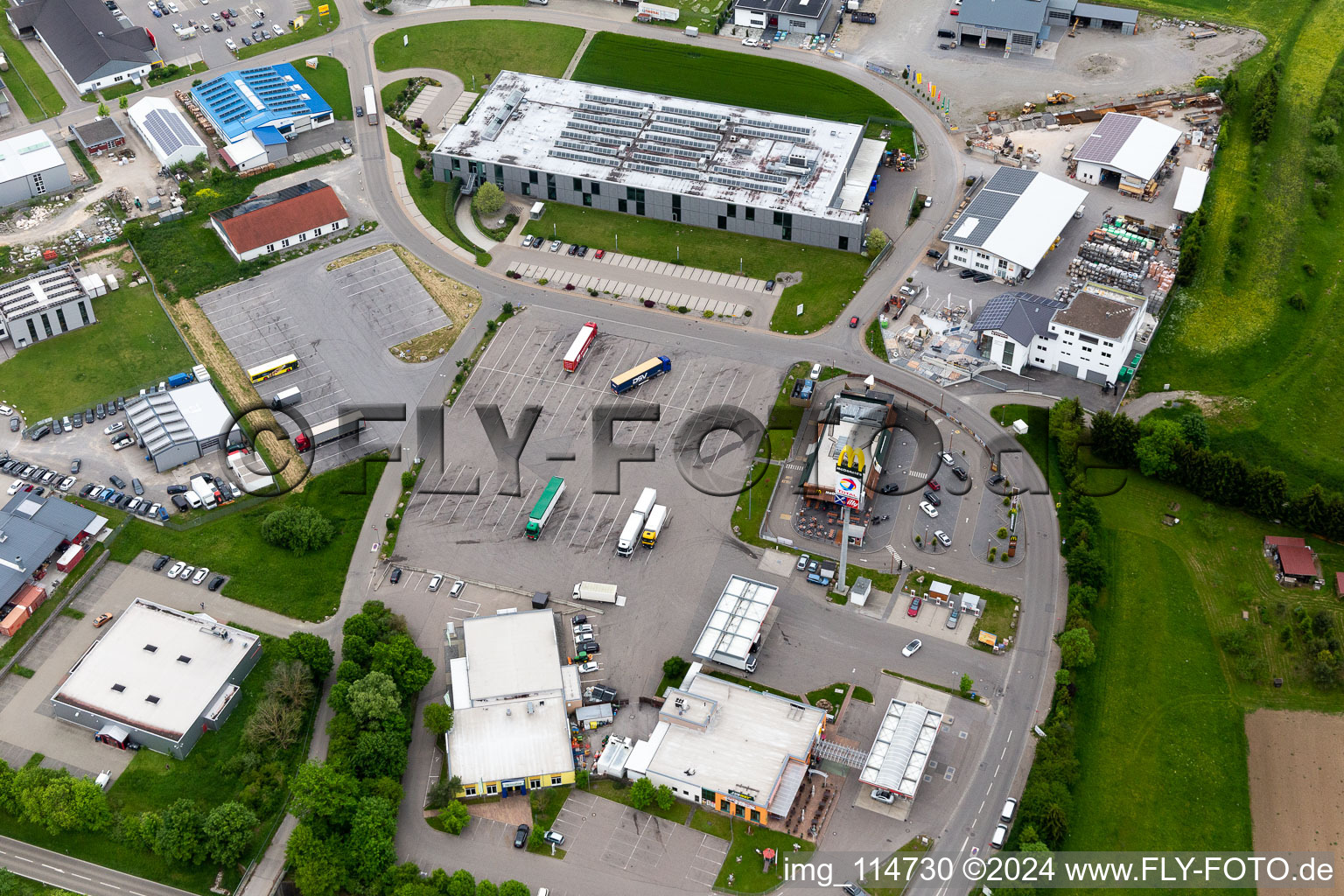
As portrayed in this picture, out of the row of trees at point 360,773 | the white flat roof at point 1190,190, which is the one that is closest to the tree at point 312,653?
the row of trees at point 360,773

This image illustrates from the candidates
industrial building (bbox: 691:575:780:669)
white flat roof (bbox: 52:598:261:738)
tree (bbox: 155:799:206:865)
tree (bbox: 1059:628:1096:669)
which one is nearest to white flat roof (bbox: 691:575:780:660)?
industrial building (bbox: 691:575:780:669)

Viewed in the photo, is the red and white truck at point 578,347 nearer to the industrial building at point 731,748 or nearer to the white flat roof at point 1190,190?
the industrial building at point 731,748

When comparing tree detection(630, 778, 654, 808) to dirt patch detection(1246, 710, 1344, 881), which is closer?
dirt patch detection(1246, 710, 1344, 881)

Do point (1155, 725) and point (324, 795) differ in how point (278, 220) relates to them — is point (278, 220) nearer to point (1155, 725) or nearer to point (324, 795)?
point (324, 795)

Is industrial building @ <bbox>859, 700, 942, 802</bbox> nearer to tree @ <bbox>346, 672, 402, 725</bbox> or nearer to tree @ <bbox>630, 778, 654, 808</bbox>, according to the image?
tree @ <bbox>630, 778, 654, 808</bbox>

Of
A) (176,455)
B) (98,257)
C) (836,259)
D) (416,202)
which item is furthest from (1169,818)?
(98,257)

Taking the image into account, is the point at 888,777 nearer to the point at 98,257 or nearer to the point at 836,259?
the point at 836,259

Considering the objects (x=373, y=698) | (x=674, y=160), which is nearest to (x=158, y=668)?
(x=373, y=698)
